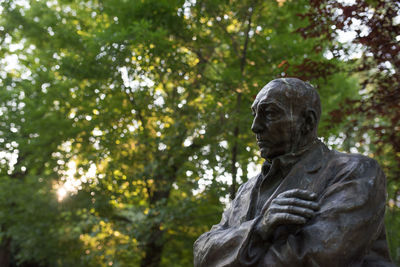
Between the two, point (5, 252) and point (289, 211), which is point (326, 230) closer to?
point (289, 211)

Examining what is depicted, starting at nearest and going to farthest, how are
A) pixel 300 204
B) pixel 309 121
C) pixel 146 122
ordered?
pixel 300 204
pixel 309 121
pixel 146 122

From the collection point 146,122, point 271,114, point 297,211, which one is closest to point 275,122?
point 271,114

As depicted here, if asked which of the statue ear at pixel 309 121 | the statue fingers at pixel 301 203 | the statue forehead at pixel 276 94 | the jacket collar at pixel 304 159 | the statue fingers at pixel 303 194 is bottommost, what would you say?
the statue fingers at pixel 301 203

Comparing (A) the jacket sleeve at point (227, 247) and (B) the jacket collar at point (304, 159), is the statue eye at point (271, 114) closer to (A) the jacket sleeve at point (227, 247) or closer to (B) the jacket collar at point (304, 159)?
(B) the jacket collar at point (304, 159)

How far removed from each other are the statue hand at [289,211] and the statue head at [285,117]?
0.44 meters

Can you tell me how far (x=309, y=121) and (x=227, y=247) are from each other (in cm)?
92

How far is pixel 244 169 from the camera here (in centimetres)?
817

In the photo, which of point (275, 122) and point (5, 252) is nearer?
point (275, 122)

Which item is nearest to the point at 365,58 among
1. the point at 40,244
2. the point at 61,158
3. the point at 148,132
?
the point at 148,132

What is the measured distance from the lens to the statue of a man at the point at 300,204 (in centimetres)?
225

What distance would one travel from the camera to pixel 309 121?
2768 mm

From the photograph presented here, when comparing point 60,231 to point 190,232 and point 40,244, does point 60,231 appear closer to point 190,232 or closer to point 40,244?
point 40,244

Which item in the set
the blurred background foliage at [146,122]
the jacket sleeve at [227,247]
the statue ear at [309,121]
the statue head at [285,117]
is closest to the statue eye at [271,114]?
the statue head at [285,117]

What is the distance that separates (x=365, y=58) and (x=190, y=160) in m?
4.14
